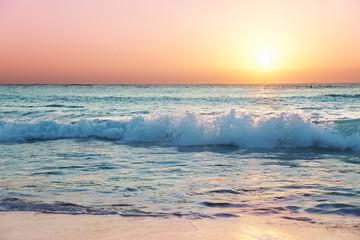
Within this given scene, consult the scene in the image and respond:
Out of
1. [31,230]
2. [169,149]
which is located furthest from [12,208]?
[169,149]

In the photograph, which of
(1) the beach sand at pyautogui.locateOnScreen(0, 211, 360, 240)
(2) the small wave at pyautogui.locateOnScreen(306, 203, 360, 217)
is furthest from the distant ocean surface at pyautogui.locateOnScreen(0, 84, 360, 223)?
(1) the beach sand at pyautogui.locateOnScreen(0, 211, 360, 240)

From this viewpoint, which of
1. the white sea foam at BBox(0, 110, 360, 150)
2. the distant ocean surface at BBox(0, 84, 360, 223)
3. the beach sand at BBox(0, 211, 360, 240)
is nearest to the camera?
the beach sand at BBox(0, 211, 360, 240)

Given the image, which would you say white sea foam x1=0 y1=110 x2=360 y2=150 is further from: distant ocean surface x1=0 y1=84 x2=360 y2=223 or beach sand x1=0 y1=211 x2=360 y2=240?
beach sand x1=0 y1=211 x2=360 y2=240

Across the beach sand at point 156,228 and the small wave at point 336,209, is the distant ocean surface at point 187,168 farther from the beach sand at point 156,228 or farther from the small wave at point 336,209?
the beach sand at point 156,228

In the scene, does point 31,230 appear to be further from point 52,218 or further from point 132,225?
point 132,225

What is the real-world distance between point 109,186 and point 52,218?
6.21 ft

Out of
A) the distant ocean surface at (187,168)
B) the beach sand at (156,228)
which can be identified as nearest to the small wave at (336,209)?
the distant ocean surface at (187,168)

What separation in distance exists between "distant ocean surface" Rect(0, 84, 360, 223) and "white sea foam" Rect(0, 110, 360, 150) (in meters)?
0.04

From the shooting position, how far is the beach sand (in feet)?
14.1

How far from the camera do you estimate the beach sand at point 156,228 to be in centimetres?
431

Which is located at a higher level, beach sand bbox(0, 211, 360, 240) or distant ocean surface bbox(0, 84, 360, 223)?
beach sand bbox(0, 211, 360, 240)

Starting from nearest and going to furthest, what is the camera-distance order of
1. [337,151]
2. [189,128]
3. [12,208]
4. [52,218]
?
1. [52,218]
2. [12,208]
3. [337,151]
4. [189,128]

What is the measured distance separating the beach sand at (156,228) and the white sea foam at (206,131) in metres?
7.70

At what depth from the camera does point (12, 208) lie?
5523 mm
